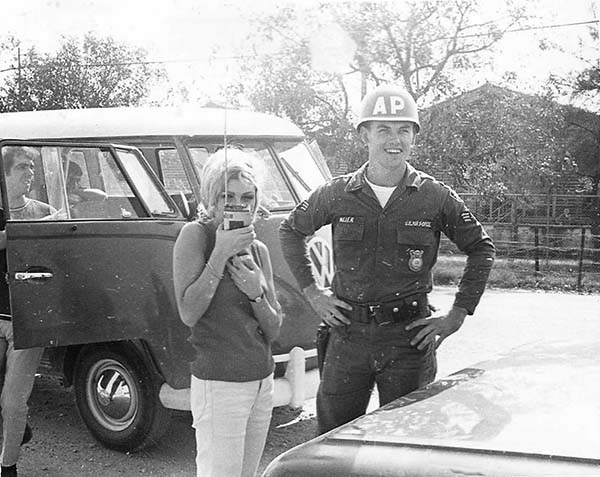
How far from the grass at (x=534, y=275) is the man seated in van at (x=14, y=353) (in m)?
11.4

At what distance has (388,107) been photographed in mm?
3631

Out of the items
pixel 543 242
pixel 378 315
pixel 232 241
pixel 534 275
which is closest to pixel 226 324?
pixel 232 241

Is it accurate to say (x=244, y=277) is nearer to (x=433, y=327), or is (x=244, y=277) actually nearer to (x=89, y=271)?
(x=433, y=327)

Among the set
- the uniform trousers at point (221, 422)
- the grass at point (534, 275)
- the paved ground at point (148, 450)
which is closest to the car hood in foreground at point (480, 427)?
the paved ground at point (148, 450)

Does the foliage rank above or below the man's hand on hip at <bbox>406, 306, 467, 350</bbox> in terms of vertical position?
above

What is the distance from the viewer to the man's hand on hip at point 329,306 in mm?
3598

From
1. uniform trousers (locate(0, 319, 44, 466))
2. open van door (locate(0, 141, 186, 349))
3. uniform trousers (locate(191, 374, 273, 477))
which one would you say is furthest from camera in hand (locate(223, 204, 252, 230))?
uniform trousers (locate(0, 319, 44, 466))

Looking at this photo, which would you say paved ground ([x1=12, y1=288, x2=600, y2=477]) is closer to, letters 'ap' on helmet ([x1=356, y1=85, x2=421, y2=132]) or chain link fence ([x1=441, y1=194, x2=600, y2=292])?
letters 'ap' on helmet ([x1=356, y1=85, x2=421, y2=132])

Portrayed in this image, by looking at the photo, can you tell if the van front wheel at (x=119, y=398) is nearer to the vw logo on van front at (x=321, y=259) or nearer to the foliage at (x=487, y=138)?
the vw logo on van front at (x=321, y=259)

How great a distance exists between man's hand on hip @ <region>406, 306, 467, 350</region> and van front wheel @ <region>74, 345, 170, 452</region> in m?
2.28

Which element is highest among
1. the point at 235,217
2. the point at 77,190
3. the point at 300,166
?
the point at 300,166

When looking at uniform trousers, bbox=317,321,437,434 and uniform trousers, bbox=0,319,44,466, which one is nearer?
uniform trousers, bbox=317,321,437,434

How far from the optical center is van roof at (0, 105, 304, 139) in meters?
6.06

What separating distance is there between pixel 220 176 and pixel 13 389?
2.13m
